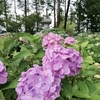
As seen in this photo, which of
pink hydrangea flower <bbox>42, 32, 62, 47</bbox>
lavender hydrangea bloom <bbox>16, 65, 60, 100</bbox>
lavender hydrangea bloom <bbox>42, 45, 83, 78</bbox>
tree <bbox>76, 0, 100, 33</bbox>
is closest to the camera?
lavender hydrangea bloom <bbox>16, 65, 60, 100</bbox>

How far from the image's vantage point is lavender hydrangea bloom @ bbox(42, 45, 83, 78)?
0.93 m

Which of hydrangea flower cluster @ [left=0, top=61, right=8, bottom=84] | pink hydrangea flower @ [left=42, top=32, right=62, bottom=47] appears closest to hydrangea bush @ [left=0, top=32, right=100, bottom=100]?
hydrangea flower cluster @ [left=0, top=61, right=8, bottom=84]

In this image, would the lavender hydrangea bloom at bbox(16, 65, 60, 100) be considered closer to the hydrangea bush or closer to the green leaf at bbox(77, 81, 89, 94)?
the hydrangea bush

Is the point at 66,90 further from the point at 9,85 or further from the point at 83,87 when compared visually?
the point at 9,85

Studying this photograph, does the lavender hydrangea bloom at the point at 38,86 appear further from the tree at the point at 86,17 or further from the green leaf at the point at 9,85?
the tree at the point at 86,17

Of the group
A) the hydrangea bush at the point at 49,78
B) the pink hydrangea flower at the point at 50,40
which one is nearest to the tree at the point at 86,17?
the pink hydrangea flower at the point at 50,40

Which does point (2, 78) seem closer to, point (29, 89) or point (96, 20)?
point (29, 89)

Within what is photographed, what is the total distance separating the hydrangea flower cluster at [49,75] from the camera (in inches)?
32.8

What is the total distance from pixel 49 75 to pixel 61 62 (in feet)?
0.32

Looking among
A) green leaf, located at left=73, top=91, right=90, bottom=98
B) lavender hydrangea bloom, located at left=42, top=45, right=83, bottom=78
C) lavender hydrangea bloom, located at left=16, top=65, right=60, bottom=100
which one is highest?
lavender hydrangea bloom, located at left=42, top=45, right=83, bottom=78

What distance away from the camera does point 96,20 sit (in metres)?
32.3

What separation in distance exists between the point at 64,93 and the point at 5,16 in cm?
3054

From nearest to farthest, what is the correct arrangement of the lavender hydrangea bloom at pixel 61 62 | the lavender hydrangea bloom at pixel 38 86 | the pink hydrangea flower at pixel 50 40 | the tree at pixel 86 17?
the lavender hydrangea bloom at pixel 38 86, the lavender hydrangea bloom at pixel 61 62, the pink hydrangea flower at pixel 50 40, the tree at pixel 86 17

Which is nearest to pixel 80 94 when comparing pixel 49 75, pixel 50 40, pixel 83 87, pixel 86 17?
pixel 83 87
